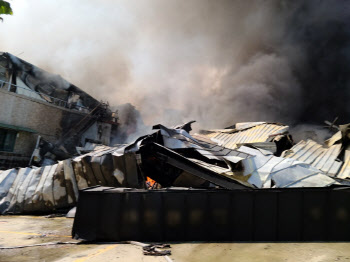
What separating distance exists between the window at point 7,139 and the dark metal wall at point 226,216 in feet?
47.7

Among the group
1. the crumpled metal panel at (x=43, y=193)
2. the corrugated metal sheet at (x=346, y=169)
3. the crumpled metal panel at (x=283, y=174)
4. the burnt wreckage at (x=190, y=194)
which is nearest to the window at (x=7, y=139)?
the burnt wreckage at (x=190, y=194)

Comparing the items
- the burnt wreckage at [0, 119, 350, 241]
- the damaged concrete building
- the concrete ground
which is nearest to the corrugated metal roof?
the damaged concrete building

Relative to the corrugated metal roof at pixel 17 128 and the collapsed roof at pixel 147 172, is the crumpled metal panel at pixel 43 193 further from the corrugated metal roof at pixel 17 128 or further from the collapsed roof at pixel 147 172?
the corrugated metal roof at pixel 17 128

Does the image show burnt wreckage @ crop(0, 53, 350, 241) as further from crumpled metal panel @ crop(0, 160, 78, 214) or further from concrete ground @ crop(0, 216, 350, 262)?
concrete ground @ crop(0, 216, 350, 262)

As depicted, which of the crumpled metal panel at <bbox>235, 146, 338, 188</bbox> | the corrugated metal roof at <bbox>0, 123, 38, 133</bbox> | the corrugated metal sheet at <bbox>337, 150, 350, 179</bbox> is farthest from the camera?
the corrugated metal roof at <bbox>0, 123, 38, 133</bbox>

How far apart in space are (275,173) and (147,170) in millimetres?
5150

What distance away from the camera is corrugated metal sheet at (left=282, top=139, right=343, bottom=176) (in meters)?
10.5

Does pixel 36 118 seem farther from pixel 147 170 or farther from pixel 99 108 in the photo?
pixel 147 170

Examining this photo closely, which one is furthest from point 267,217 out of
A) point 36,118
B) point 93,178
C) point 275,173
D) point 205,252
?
point 36,118

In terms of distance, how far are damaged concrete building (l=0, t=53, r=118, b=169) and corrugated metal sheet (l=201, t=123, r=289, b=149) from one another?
1166cm

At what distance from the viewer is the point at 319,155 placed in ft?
38.3

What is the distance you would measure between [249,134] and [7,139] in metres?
17.4

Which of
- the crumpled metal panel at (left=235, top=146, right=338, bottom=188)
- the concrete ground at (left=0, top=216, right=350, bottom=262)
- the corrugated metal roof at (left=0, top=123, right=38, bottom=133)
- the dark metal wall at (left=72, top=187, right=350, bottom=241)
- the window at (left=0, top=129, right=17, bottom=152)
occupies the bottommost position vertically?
the concrete ground at (left=0, top=216, right=350, bottom=262)

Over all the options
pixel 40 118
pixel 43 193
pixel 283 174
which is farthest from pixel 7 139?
pixel 283 174
